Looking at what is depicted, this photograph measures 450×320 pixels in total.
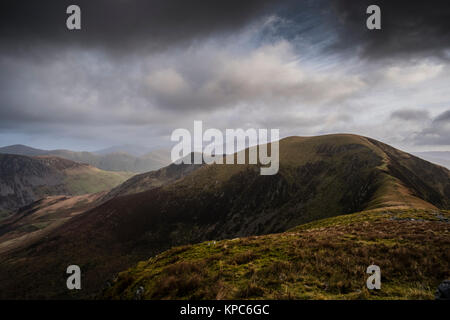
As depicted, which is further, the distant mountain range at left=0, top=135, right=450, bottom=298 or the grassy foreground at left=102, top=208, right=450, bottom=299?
the distant mountain range at left=0, top=135, right=450, bottom=298

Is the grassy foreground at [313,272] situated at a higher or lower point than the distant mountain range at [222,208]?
higher

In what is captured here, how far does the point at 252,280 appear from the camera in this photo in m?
10.2

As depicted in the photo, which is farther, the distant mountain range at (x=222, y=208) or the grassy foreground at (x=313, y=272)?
the distant mountain range at (x=222, y=208)

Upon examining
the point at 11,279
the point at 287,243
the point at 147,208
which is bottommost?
the point at 11,279

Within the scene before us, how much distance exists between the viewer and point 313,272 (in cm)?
1085

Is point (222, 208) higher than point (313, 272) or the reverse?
the reverse

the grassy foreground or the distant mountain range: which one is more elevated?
the grassy foreground

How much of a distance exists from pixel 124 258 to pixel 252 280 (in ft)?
238

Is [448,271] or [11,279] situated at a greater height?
[448,271]

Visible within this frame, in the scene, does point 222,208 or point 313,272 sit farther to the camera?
point 222,208

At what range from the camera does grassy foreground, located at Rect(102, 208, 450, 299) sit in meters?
9.04

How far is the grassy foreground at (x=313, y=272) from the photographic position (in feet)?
29.7
